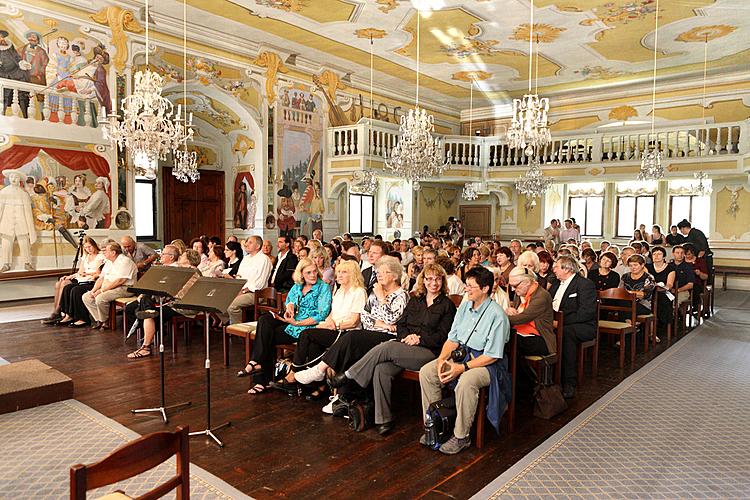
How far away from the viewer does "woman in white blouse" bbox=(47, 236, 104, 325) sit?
756 cm

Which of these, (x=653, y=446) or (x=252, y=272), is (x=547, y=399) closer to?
(x=653, y=446)

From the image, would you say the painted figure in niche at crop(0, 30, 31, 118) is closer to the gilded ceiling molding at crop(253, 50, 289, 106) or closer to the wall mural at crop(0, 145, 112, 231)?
the wall mural at crop(0, 145, 112, 231)

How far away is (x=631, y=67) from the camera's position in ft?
46.5

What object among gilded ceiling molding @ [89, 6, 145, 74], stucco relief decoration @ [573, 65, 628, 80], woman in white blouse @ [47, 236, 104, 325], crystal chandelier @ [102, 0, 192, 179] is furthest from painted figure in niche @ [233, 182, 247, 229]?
stucco relief decoration @ [573, 65, 628, 80]

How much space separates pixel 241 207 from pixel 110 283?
608cm

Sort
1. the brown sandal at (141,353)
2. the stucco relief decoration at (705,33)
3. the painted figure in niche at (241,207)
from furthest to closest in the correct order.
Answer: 1. the painted figure in niche at (241,207)
2. the stucco relief decoration at (705,33)
3. the brown sandal at (141,353)

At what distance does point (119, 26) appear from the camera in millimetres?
9578

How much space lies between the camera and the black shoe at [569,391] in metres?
4.87

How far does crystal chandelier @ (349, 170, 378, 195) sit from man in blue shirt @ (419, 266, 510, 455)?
897cm

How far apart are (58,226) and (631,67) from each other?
13906 mm

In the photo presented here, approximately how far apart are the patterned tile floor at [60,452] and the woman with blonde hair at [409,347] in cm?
127

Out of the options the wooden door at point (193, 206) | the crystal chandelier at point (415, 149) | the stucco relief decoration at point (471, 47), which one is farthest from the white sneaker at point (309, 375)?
the wooden door at point (193, 206)

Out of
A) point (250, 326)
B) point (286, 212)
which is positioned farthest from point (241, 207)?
point (250, 326)

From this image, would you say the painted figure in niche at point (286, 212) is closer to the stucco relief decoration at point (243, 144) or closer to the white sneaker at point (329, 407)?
the stucco relief decoration at point (243, 144)
